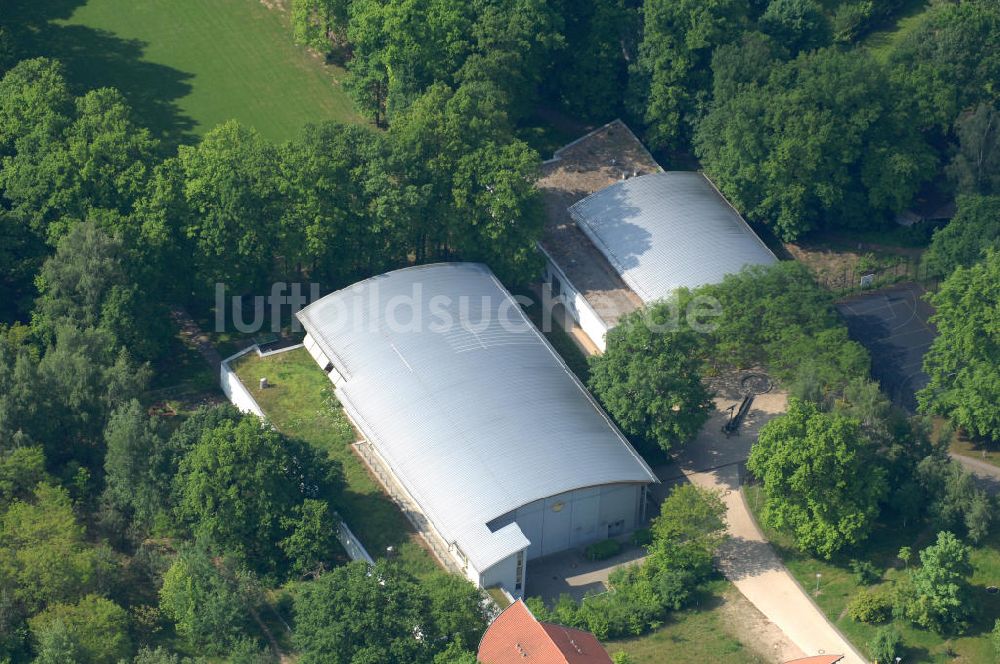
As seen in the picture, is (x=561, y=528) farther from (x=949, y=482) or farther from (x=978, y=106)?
(x=978, y=106)

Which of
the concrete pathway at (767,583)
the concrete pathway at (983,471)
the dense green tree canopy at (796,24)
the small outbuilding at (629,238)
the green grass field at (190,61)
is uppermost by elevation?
the dense green tree canopy at (796,24)

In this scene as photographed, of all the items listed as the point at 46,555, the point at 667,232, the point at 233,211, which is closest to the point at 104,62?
the point at 233,211

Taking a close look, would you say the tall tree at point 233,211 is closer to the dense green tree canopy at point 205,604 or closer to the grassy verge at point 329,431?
the grassy verge at point 329,431

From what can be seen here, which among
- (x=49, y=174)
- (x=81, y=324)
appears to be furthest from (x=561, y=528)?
(x=49, y=174)

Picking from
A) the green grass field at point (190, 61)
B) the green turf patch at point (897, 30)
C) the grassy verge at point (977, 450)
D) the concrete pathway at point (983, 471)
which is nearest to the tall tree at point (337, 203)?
the green grass field at point (190, 61)

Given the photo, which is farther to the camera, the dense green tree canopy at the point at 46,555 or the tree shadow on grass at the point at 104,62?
the tree shadow on grass at the point at 104,62

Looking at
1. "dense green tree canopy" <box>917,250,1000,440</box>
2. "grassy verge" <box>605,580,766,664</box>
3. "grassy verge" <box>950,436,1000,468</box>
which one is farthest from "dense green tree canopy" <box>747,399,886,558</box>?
"grassy verge" <box>950,436,1000,468</box>
